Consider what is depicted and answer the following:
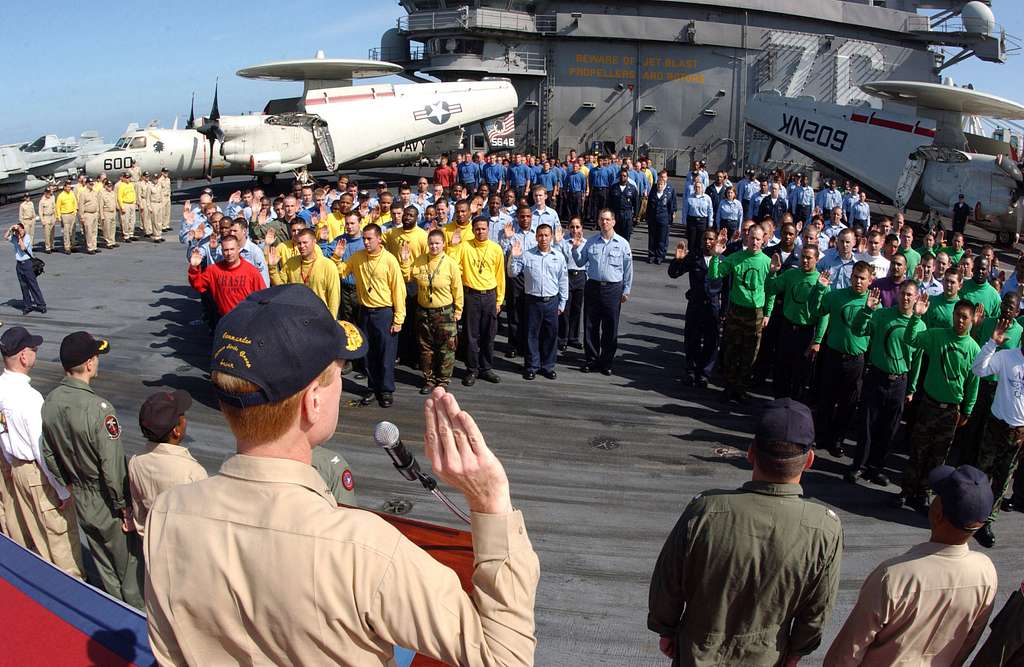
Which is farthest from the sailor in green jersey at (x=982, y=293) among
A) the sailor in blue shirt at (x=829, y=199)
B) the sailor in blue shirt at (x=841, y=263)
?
the sailor in blue shirt at (x=829, y=199)

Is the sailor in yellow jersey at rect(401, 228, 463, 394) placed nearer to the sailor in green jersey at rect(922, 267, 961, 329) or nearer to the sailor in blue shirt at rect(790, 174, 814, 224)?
the sailor in green jersey at rect(922, 267, 961, 329)

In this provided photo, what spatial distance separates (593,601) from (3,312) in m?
10.7

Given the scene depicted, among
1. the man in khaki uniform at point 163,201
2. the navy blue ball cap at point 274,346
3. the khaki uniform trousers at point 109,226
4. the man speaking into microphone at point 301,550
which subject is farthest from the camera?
the man in khaki uniform at point 163,201

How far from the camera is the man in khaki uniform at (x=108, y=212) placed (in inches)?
613

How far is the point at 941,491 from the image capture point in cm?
272

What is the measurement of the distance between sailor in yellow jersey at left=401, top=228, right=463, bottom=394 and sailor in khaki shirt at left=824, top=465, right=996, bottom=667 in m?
5.80

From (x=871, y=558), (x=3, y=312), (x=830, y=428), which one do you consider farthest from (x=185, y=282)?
(x=871, y=558)

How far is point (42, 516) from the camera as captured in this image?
14.5ft

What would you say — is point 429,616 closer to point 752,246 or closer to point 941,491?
point 941,491

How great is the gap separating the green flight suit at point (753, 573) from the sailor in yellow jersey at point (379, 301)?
540 cm

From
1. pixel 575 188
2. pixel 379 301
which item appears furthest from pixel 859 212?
pixel 379 301

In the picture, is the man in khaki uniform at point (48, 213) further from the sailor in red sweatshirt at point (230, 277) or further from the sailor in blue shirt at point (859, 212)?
the sailor in blue shirt at point (859, 212)

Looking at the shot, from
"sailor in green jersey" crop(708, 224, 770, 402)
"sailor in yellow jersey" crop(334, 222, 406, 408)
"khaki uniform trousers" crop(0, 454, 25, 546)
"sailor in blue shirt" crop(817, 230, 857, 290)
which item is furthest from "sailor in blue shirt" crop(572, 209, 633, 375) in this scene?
"khaki uniform trousers" crop(0, 454, 25, 546)

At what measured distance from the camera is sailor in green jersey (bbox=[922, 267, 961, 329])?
6977mm
